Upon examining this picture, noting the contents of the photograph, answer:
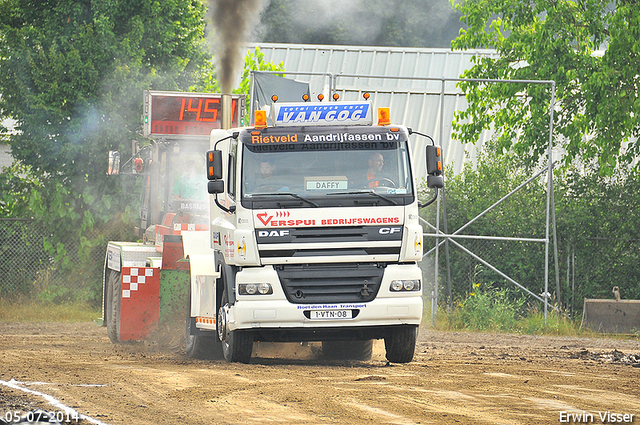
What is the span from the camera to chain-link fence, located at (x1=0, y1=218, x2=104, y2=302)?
64.8 feet

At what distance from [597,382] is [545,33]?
1050 centimetres

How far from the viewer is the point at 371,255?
10.4 meters

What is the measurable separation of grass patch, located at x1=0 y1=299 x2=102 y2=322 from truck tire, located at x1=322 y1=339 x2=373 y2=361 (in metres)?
8.10

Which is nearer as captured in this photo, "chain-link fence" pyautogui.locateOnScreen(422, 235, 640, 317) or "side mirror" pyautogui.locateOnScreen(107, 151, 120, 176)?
"side mirror" pyautogui.locateOnScreen(107, 151, 120, 176)

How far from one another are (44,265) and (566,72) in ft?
39.2

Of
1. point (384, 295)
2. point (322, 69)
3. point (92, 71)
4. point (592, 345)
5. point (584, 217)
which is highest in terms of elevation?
point (322, 69)

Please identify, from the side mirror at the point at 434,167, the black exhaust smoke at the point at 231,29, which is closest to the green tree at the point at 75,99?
the black exhaust smoke at the point at 231,29

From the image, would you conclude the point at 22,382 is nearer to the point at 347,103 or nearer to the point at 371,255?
the point at 371,255

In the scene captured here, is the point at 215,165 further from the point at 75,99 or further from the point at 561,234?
the point at 561,234

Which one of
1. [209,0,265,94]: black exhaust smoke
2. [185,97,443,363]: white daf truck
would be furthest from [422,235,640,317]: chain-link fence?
[185,97,443,363]: white daf truck

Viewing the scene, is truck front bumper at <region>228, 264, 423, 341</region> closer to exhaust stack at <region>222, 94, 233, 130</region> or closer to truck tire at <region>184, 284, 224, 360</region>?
truck tire at <region>184, 284, 224, 360</region>

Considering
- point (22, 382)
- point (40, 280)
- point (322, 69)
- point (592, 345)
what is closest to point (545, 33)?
point (592, 345)

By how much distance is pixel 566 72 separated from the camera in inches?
741

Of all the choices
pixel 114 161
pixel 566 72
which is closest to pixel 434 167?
pixel 114 161
